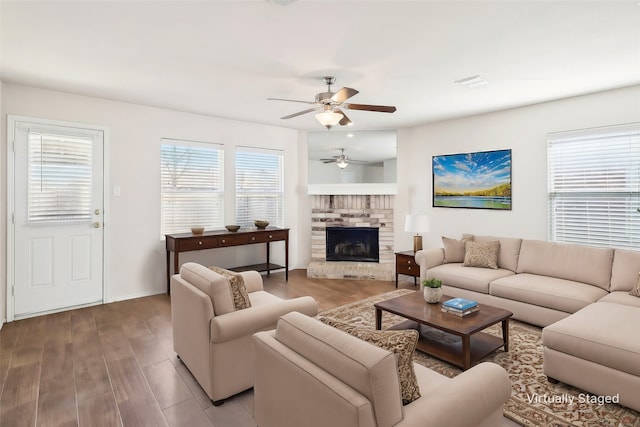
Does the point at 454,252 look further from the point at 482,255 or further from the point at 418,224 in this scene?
the point at 418,224

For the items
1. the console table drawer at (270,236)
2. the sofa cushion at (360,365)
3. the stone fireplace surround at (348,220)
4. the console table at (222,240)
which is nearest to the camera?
the sofa cushion at (360,365)

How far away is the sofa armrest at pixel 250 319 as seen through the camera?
2152 mm

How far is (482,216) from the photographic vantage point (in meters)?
5.13

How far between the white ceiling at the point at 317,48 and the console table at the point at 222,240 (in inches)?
71.5

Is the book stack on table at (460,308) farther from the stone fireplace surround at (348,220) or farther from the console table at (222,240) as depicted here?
the console table at (222,240)

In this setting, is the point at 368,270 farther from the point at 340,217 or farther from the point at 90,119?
the point at 90,119

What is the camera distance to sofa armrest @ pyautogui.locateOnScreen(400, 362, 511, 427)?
1271mm

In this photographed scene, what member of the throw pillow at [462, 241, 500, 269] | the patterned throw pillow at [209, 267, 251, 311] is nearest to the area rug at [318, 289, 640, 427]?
the throw pillow at [462, 241, 500, 269]

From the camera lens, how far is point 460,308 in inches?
111

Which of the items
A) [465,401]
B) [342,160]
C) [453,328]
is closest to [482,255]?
[453,328]

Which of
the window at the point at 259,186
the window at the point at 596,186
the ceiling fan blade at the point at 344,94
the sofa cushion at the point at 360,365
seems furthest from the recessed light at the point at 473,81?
the window at the point at 259,186

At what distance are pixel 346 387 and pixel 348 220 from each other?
4895 millimetres

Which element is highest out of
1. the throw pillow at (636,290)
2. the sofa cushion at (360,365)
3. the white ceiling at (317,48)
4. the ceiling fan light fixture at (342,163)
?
the white ceiling at (317,48)

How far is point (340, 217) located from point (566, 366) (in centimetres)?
411
